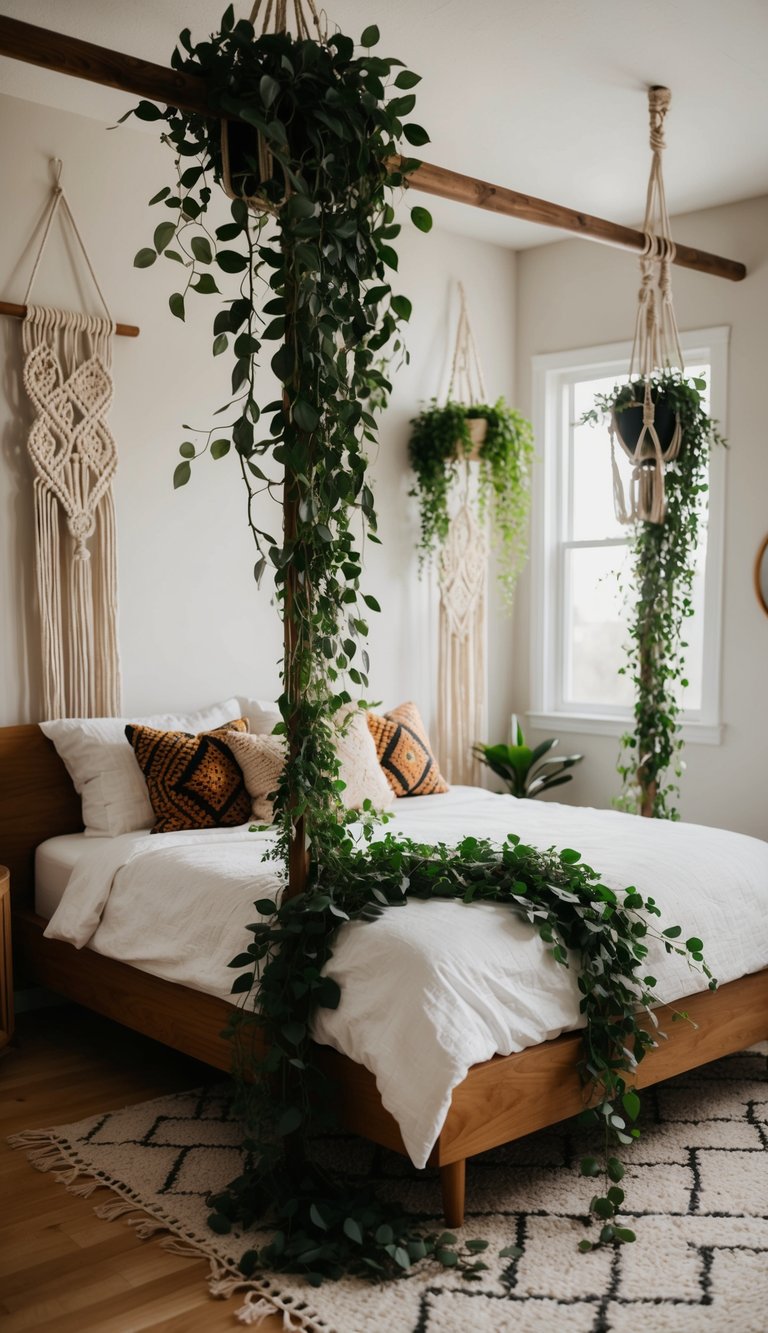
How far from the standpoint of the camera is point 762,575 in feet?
15.8

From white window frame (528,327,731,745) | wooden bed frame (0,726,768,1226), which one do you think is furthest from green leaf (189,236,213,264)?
white window frame (528,327,731,745)

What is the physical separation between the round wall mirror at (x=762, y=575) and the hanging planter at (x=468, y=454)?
1067 millimetres

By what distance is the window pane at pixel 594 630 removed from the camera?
5.57 metres

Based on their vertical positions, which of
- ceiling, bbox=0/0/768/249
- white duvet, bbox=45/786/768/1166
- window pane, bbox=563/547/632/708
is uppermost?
ceiling, bbox=0/0/768/249

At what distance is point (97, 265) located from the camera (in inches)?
165

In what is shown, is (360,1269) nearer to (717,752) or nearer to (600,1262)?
(600,1262)

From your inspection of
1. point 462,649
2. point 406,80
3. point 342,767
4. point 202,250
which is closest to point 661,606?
point 462,649

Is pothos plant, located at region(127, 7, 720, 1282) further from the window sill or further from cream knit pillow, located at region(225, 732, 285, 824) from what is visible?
the window sill

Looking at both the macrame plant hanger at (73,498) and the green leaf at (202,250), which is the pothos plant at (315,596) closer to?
the green leaf at (202,250)

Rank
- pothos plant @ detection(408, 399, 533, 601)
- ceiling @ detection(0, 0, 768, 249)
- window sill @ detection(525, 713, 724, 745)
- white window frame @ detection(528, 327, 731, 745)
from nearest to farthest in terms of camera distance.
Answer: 1. ceiling @ detection(0, 0, 768, 249)
2. window sill @ detection(525, 713, 724, 745)
3. pothos plant @ detection(408, 399, 533, 601)
4. white window frame @ detection(528, 327, 731, 745)

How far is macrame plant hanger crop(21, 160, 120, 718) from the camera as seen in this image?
4.00 metres

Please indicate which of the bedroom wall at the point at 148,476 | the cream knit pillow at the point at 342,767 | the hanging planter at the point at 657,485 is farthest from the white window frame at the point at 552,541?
the cream knit pillow at the point at 342,767

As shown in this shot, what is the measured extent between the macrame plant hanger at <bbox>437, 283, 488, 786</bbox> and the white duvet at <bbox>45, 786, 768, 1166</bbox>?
45.0 inches

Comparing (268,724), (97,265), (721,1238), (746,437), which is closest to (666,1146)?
(721,1238)
